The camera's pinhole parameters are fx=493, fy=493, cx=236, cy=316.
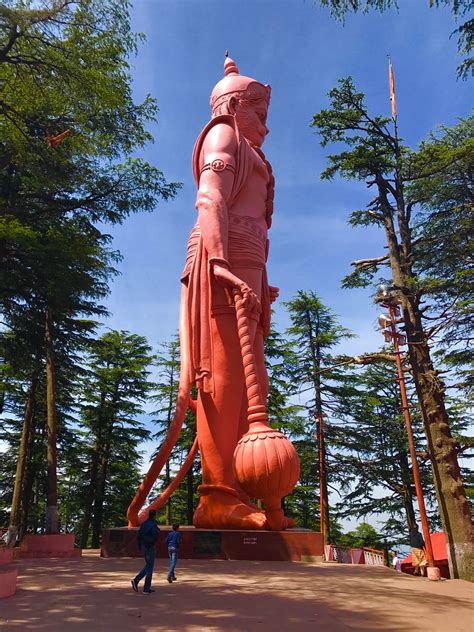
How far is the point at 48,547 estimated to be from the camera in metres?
10.1

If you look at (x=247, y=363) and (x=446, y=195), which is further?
(x=446, y=195)

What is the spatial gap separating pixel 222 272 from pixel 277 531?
4094mm

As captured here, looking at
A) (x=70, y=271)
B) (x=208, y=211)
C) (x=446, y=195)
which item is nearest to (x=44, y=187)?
(x=70, y=271)

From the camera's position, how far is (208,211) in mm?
Answer: 8547

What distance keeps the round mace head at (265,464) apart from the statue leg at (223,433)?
0.84m

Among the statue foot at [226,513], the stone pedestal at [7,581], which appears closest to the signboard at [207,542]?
the statue foot at [226,513]

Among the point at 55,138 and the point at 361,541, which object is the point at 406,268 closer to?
the point at 55,138

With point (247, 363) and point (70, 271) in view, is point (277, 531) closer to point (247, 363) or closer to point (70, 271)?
point (247, 363)

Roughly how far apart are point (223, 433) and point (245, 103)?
658cm

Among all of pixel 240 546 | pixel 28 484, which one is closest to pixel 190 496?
pixel 28 484

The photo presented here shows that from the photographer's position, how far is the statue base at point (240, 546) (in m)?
7.06

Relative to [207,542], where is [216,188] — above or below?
Result: above

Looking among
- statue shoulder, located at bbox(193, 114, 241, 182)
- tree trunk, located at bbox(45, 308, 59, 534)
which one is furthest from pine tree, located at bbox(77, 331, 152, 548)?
statue shoulder, located at bbox(193, 114, 241, 182)

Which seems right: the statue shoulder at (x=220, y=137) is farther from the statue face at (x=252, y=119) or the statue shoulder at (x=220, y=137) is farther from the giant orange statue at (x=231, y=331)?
the statue face at (x=252, y=119)
